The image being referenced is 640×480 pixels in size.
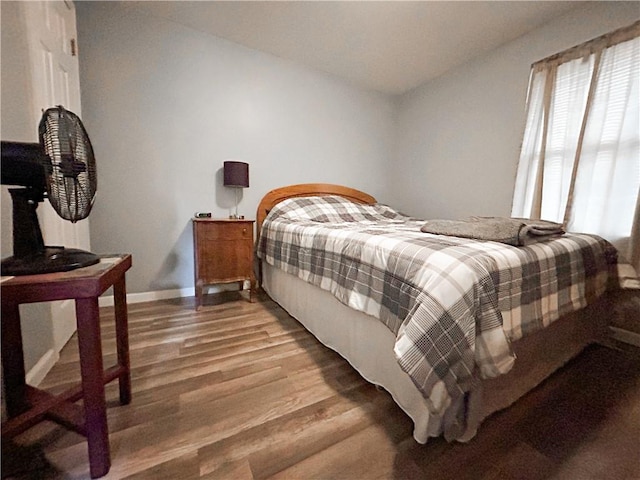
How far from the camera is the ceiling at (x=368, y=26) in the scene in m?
1.96

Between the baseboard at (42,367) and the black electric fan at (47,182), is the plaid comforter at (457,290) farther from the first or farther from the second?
the baseboard at (42,367)

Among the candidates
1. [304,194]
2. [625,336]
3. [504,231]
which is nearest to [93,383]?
[504,231]

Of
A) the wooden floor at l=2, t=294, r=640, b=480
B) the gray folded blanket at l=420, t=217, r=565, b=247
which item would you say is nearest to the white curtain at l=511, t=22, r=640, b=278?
the gray folded blanket at l=420, t=217, r=565, b=247

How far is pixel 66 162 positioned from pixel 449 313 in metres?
1.32

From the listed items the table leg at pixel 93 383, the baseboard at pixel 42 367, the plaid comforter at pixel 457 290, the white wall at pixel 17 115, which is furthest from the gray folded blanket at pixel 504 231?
the baseboard at pixel 42 367

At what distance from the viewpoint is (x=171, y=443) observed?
904mm

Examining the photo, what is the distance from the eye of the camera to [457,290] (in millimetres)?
803

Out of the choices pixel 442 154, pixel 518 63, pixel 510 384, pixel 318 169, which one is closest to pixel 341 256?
pixel 510 384

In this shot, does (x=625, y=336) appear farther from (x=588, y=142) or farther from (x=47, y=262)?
(x=47, y=262)

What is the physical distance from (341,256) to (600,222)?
193cm

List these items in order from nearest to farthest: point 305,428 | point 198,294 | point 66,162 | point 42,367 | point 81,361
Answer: point 81,361 → point 66,162 → point 305,428 → point 42,367 → point 198,294

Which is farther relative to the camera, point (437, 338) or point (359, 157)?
point (359, 157)

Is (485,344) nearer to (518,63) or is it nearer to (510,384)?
(510,384)

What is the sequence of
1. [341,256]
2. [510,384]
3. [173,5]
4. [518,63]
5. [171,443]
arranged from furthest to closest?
[518,63] < [173,5] < [341,256] < [510,384] < [171,443]
